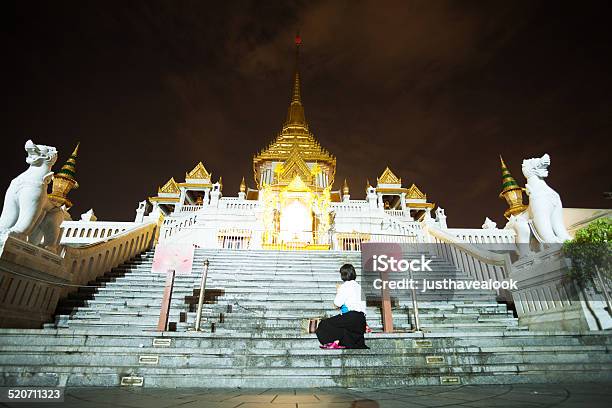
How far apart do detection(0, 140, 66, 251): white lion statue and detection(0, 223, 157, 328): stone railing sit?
0.30 meters

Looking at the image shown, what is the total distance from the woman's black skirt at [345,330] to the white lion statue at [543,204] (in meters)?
4.13

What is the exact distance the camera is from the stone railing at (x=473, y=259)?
6668 millimetres

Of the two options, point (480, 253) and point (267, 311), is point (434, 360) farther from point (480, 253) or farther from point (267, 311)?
point (480, 253)

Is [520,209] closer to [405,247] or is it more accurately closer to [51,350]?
[405,247]

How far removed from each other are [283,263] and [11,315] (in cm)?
581

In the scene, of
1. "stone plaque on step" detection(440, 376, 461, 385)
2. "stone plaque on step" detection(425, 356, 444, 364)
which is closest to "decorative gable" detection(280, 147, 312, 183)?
"stone plaque on step" detection(425, 356, 444, 364)

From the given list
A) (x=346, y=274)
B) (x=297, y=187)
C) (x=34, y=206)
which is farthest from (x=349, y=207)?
(x=34, y=206)

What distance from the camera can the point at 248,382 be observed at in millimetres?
3193

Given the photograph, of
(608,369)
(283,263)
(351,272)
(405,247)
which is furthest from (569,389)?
(405,247)

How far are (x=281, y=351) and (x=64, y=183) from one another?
52.4ft

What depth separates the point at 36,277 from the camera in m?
5.44

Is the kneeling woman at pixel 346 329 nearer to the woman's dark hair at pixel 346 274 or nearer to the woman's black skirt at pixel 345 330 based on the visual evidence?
the woman's black skirt at pixel 345 330

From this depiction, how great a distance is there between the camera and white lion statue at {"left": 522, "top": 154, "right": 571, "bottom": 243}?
5482 mm

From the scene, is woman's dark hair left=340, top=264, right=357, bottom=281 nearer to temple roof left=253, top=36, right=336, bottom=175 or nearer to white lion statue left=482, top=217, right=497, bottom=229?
white lion statue left=482, top=217, right=497, bottom=229
